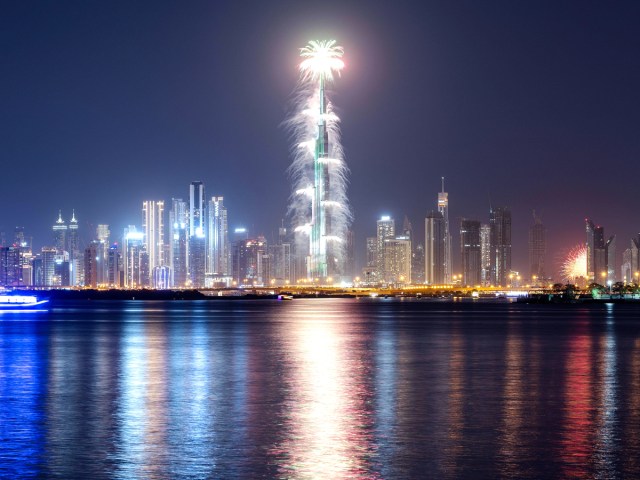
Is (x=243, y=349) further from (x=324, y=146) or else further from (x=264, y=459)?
(x=324, y=146)

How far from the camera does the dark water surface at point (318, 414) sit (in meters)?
18.5

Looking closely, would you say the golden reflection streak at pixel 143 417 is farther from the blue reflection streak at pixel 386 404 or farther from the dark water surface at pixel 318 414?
the blue reflection streak at pixel 386 404

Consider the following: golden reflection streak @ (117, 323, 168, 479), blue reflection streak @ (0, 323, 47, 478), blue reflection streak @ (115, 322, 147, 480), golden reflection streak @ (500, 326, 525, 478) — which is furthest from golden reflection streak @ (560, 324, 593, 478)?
blue reflection streak @ (0, 323, 47, 478)

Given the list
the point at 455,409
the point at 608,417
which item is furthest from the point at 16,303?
the point at 608,417

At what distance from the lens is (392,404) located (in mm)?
27734

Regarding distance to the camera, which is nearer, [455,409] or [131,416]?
[131,416]

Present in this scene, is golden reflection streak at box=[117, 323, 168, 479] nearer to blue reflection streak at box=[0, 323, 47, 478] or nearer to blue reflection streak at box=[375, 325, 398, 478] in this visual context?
blue reflection streak at box=[0, 323, 47, 478]

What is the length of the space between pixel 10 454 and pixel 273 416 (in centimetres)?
754

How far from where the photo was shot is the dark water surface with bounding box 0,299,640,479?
730 inches

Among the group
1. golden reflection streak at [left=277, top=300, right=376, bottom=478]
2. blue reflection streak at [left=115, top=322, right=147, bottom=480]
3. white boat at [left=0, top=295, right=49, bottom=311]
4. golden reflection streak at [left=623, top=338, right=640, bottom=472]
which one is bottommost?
golden reflection streak at [left=623, top=338, right=640, bottom=472]

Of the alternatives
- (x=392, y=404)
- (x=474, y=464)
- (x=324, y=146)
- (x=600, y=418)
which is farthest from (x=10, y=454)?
(x=324, y=146)

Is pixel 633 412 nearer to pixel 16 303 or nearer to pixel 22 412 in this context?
pixel 22 412

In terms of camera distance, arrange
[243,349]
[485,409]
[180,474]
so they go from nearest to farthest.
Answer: [180,474]
[485,409]
[243,349]

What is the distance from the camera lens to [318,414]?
25562mm
